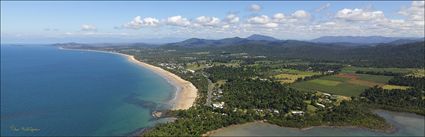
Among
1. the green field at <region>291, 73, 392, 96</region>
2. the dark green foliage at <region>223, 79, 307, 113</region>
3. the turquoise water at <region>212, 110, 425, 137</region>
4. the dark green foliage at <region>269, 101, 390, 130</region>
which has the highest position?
the green field at <region>291, 73, 392, 96</region>

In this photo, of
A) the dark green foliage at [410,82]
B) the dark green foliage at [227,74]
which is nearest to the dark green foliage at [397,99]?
the dark green foliage at [410,82]

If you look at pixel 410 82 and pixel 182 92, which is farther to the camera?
pixel 410 82

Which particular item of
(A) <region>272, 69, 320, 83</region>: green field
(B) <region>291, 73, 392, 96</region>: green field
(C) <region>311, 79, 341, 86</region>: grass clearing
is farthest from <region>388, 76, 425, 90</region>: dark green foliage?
(A) <region>272, 69, 320, 83</region>: green field

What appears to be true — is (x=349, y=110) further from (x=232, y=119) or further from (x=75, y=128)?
(x=75, y=128)

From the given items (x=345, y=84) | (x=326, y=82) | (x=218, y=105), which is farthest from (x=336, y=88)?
(x=218, y=105)

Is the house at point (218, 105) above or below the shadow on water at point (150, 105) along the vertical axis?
above

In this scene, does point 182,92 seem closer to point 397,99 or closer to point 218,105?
point 218,105

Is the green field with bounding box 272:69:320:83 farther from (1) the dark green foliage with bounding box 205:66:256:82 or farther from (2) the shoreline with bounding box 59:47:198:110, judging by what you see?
(2) the shoreline with bounding box 59:47:198:110

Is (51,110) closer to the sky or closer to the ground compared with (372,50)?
closer to the ground

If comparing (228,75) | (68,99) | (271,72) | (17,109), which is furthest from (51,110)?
(271,72)

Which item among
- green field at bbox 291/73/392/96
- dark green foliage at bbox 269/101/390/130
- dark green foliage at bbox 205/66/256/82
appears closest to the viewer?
dark green foliage at bbox 269/101/390/130

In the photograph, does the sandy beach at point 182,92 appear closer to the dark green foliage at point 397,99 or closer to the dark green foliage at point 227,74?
the dark green foliage at point 227,74
